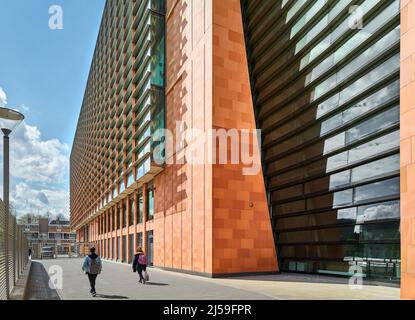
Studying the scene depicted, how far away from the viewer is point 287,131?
64.7 feet

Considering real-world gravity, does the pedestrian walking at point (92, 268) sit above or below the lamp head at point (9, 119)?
below

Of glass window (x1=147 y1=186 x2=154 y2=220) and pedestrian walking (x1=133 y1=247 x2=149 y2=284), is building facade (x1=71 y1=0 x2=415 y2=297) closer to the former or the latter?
glass window (x1=147 y1=186 x2=154 y2=220)

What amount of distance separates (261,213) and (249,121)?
502 cm

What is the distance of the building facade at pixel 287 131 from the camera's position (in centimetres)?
1381

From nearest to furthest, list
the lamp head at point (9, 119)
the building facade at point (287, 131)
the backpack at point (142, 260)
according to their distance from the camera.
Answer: the lamp head at point (9, 119)
the building facade at point (287, 131)
the backpack at point (142, 260)

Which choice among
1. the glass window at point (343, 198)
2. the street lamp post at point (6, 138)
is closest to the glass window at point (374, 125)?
the glass window at point (343, 198)

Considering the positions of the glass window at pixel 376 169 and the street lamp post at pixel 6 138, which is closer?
the street lamp post at pixel 6 138

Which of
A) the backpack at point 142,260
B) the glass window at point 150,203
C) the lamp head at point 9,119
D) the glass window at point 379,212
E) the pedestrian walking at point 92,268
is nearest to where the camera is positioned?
the lamp head at point 9,119

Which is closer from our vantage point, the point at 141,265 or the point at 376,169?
the point at 376,169

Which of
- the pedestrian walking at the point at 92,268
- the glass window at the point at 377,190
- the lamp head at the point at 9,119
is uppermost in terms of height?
the lamp head at the point at 9,119

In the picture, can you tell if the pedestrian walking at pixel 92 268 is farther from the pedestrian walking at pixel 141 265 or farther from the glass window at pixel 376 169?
the glass window at pixel 376 169

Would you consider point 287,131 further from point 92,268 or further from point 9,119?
point 9,119

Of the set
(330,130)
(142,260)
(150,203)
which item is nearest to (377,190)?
(330,130)
